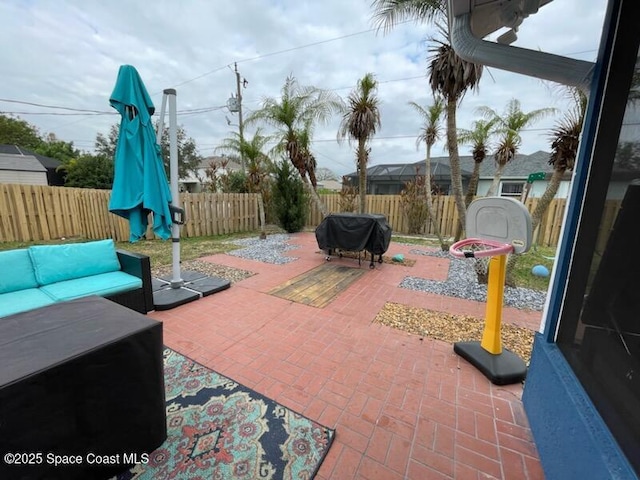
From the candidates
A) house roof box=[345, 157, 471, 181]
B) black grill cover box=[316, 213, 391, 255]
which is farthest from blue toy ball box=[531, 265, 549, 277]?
house roof box=[345, 157, 471, 181]

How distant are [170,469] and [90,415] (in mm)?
532

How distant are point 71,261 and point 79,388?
2.40m

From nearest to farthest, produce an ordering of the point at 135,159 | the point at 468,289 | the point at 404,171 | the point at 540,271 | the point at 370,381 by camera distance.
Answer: the point at 370,381 < the point at 135,159 < the point at 468,289 < the point at 540,271 < the point at 404,171

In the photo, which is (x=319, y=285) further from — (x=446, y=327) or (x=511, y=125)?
(x=511, y=125)

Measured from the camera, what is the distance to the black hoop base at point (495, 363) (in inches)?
82.4

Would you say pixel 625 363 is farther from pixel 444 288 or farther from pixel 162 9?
pixel 162 9

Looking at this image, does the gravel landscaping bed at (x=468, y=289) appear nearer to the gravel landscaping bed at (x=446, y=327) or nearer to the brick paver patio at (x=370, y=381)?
the brick paver patio at (x=370, y=381)

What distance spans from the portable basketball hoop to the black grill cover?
2.97 m

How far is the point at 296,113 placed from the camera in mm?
7676

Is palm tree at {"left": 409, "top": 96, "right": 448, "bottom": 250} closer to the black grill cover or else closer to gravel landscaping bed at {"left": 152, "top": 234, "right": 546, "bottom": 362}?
gravel landscaping bed at {"left": 152, "top": 234, "right": 546, "bottom": 362}

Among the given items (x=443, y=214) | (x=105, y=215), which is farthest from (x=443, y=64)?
(x=105, y=215)

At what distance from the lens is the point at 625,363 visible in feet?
3.31

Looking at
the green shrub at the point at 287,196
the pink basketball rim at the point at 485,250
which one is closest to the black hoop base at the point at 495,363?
the pink basketball rim at the point at 485,250

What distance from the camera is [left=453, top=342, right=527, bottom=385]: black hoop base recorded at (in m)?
2.09
